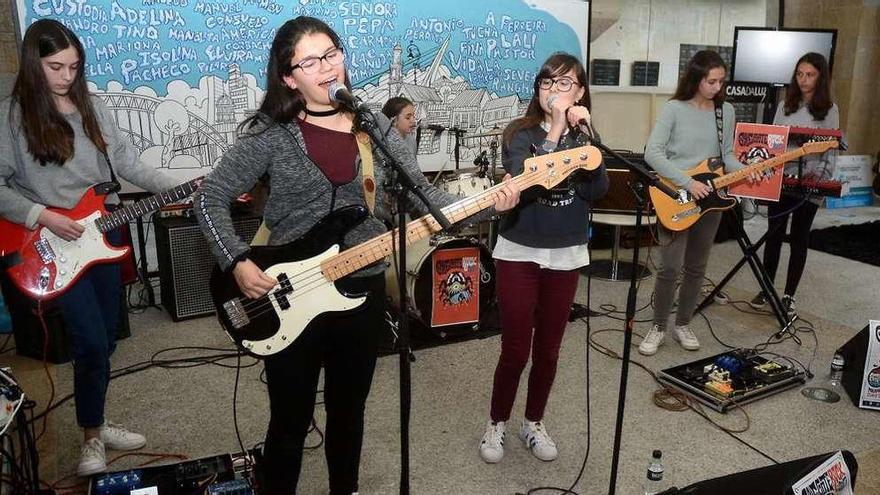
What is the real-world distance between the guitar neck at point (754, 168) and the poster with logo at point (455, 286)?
4.73ft

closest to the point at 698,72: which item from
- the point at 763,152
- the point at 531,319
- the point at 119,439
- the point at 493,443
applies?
the point at 763,152

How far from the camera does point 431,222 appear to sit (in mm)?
2039

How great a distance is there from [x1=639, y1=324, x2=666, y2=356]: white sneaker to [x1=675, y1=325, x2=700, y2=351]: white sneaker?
12 cm

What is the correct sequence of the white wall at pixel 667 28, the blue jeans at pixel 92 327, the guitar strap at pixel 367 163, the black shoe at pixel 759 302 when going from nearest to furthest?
1. the guitar strap at pixel 367 163
2. the blue jeans at pixel 92 327
3. the black shoe at pixel 759 302
4. the white wall at pixel 667 28

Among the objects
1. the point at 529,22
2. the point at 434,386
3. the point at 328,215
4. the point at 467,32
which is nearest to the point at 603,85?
the point at 529,22

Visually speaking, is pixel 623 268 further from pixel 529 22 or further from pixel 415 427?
pixel 415 427

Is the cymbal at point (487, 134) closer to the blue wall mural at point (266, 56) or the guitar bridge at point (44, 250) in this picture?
the blue wall mural at point (266, 56)

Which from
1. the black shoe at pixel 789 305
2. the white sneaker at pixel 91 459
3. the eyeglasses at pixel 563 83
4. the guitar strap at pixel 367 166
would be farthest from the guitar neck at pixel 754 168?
the white sneaker at pixel 91 459

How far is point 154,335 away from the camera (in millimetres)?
4148

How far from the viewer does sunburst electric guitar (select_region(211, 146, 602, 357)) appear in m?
1.85

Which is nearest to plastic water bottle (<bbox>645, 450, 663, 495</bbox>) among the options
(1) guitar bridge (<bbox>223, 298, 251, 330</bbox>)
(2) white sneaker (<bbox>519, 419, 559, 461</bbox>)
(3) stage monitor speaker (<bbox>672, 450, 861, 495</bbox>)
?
(3) stage monitor speaker (<bbox>672, 450, 861, 495</bbox>)

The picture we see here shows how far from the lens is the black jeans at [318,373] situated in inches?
73.7

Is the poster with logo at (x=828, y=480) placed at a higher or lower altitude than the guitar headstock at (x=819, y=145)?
lower

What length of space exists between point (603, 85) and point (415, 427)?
516 cm
